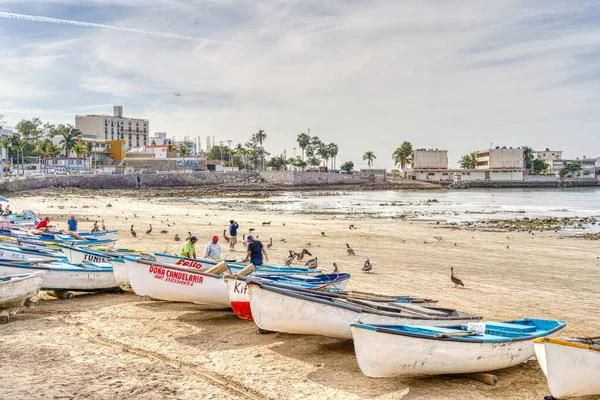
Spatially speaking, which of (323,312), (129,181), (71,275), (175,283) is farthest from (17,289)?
(129,181)

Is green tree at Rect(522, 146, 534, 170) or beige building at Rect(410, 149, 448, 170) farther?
green tree at Rect(522, 146, 534, 170)

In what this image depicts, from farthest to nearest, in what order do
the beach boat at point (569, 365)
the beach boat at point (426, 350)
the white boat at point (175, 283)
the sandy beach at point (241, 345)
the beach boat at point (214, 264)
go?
1. the beach boat at point (214, 264)
2. the white boat at point (175, 283)
3. the sandy beach at point (241, 345)
4. the beach boat at point (426, 350)
5. the beach boat at point (569, 365)

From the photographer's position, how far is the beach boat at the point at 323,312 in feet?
32.0

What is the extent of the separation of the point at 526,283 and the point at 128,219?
27.4 metres

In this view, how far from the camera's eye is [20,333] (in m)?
10.9

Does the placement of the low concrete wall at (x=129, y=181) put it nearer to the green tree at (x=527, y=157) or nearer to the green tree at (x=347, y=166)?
the green tree at (x=347, y=166)

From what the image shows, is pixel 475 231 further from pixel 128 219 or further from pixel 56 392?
pixel 56 392

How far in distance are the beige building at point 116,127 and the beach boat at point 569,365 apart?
153459mm

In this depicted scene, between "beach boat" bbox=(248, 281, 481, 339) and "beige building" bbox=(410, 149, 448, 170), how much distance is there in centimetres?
14027

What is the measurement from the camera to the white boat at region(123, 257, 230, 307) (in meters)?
12.2

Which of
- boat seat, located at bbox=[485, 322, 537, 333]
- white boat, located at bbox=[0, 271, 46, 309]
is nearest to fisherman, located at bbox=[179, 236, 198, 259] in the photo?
white boat, located at bbox=[0, 271, 46, 309]

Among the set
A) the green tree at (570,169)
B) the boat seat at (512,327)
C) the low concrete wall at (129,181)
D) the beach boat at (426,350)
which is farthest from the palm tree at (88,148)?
the green tree at (570,169)

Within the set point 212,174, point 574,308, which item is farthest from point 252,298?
point 212,174

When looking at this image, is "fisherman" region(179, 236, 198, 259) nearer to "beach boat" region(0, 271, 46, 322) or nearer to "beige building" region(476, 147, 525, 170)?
"beach boat" region(0, 271, 46, 322)
